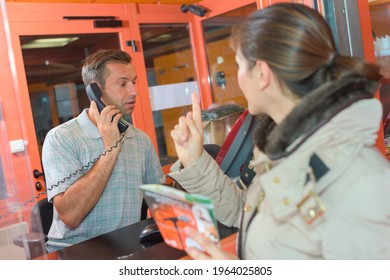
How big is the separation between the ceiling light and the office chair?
5.22ft

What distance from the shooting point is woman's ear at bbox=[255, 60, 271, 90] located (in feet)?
3.44

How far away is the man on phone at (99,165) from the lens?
6.12 ft

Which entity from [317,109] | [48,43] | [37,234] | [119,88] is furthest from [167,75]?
[317,109]

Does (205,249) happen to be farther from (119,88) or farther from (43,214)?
(43,214)

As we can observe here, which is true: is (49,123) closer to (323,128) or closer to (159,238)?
(159,238)

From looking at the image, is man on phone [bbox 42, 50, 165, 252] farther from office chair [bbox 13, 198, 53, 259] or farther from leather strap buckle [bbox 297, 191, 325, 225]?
leather strap buckle [bbox 297, 191, 325, 225]

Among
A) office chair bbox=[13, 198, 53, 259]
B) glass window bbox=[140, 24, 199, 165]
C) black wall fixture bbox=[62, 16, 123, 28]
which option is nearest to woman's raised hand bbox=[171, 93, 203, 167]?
office chair bbox=[13, 198, 53, 259]

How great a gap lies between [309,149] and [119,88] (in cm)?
154

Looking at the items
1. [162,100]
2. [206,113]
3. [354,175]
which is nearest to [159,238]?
[354,175]

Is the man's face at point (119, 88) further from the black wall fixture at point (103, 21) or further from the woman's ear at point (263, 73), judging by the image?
the black wall fixture at point (103, 21)

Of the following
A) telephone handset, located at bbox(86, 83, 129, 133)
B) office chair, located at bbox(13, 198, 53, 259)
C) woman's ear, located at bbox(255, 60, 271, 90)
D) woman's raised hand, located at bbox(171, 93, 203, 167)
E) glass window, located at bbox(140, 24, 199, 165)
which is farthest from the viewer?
glass window, located at bbox(140, 24, 199, 165)

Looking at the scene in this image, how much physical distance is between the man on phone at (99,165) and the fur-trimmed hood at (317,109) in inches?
44.0

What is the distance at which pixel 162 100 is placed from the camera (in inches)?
167
